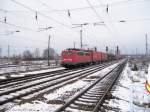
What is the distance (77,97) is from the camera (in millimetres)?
10250

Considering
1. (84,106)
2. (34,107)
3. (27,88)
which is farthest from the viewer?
(27,88)

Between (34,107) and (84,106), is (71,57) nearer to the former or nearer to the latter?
(84,106)

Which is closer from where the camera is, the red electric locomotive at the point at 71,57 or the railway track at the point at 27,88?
the railway track at the point at 27,88

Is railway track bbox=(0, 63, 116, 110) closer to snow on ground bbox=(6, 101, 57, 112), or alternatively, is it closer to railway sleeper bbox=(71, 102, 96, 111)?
snow on ground bbox=(6, 101, 57, 112)

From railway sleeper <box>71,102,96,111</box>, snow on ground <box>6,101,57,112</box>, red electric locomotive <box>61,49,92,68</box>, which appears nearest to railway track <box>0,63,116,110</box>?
snow on ground <box>6,101,57,112</box>

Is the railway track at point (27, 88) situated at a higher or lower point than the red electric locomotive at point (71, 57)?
lower

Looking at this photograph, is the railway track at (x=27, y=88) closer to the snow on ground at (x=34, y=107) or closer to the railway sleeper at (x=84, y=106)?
the snow on ground at (x=34, y=107)

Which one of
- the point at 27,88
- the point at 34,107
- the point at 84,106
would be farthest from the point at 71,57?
the point at 34,107

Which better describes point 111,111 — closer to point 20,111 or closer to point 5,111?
point 20,111

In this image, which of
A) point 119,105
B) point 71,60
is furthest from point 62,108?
point 71,60

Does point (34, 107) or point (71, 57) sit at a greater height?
point (71, 57)

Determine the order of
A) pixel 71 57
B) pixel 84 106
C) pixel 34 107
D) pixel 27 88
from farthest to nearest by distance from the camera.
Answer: pixel 71 57
pixel 27 88
pixel 84 106
pixel 34 107

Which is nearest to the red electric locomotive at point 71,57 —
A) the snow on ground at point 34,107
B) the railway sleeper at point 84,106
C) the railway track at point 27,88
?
the railway track at point 27,88

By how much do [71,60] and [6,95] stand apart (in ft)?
70.6
